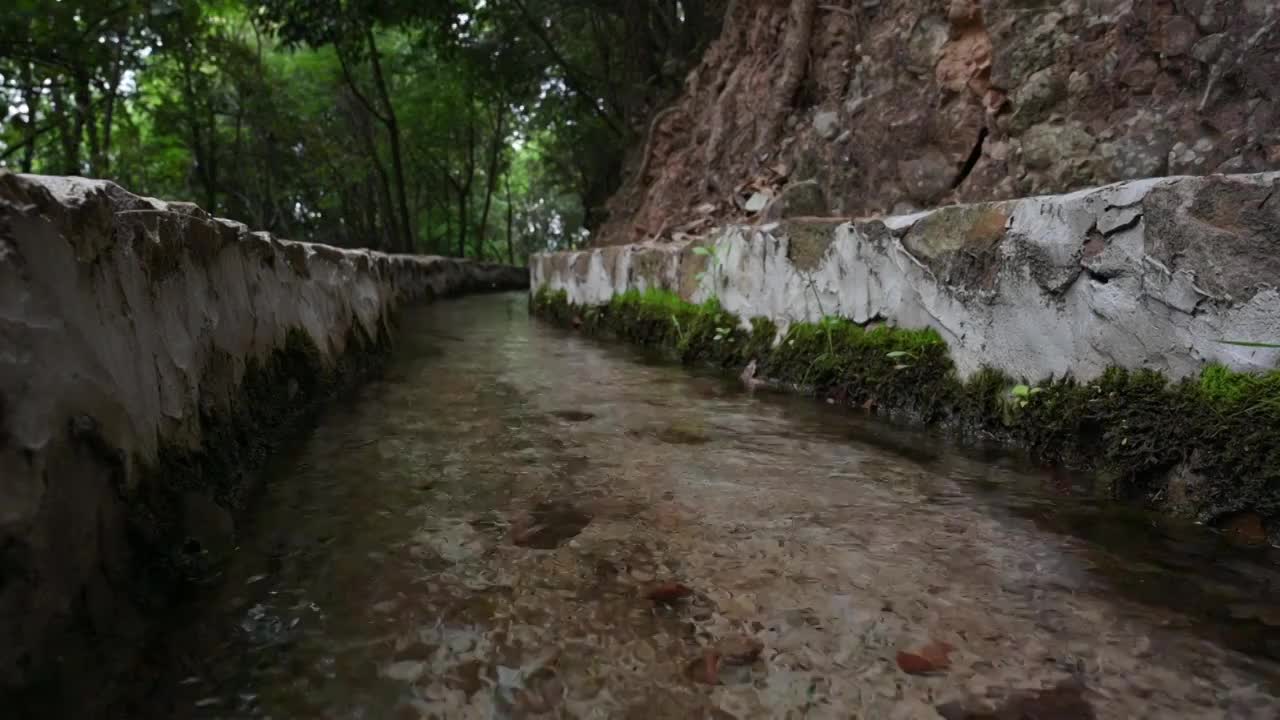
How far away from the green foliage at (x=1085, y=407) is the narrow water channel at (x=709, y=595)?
14cm

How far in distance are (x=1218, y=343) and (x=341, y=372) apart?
364 cm

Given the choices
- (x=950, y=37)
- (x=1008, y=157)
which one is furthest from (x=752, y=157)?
(x=1008, y=157)

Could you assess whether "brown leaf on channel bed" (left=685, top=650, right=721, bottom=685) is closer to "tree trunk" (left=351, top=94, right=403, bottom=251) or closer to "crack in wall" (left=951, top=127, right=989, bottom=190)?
"crack in wall" (left=951, top=127, right=989, bottom=190)

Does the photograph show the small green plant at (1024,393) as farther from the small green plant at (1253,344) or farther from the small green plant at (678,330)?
the small green plant at (678,330)

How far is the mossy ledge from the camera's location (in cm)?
181

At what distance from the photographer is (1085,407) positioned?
2.31 metres

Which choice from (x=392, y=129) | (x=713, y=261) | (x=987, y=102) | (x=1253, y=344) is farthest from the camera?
(x=392, y=129)

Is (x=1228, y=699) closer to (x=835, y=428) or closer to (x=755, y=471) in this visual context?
(x=755, y=471)

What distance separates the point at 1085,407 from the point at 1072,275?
433 mm

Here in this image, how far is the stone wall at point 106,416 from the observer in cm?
107

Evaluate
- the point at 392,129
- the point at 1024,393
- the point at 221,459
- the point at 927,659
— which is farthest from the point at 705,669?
the point at 392,129

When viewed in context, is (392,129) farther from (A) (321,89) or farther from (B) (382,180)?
(A) (321,89)

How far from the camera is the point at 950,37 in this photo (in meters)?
4.77

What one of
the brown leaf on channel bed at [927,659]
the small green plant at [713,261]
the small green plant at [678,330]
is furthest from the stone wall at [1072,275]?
the brown leaf on channel bed at [927,659]
